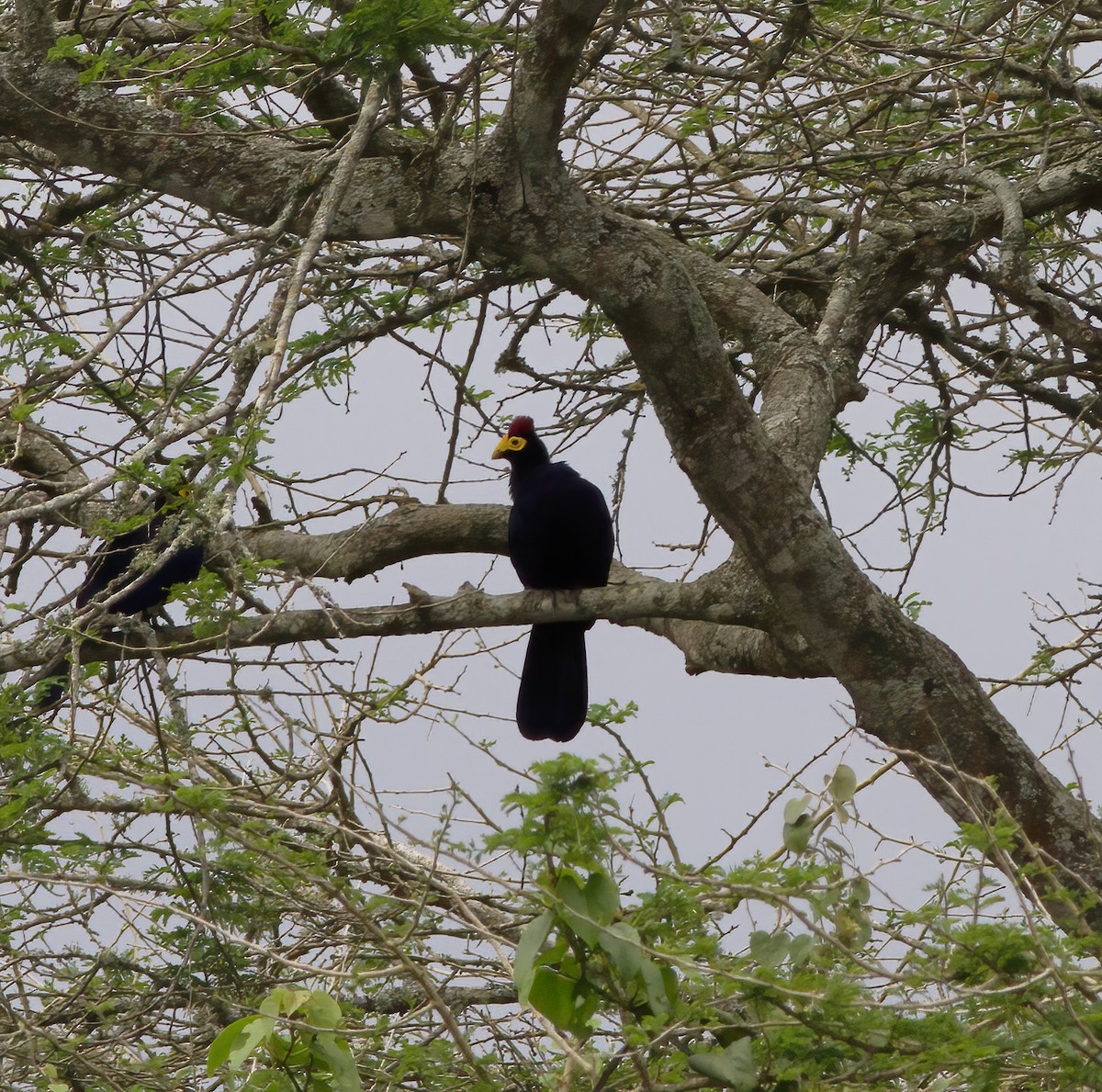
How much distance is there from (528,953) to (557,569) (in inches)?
112

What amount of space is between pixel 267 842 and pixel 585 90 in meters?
3.13

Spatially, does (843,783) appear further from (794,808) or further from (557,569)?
(557,569)

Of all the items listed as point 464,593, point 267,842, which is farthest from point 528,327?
point 267,842

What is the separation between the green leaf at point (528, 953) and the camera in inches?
78.2

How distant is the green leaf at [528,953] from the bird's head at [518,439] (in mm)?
3268

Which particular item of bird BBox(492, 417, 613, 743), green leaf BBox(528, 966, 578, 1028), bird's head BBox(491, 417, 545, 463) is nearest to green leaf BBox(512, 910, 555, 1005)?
green leaf BBox(528, 966, 578, 1028)

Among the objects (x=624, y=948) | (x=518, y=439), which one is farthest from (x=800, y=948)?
(x=518, y=439)

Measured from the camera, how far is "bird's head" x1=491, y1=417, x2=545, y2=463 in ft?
16.9

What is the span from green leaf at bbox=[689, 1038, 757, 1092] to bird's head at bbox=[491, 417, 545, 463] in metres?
3.29

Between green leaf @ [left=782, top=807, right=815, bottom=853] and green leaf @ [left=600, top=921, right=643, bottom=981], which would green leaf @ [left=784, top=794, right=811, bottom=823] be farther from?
green leaf @ [left=600, top=921, right=643, bottom=981]

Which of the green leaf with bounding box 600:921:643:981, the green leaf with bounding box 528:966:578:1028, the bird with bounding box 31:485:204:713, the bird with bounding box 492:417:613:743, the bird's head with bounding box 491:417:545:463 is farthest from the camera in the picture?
the bird's head with bounding box 491:417:545:463

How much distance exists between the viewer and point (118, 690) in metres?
3.07

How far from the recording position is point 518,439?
16.9 ft

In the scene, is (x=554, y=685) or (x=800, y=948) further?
(x=554, y=685)
